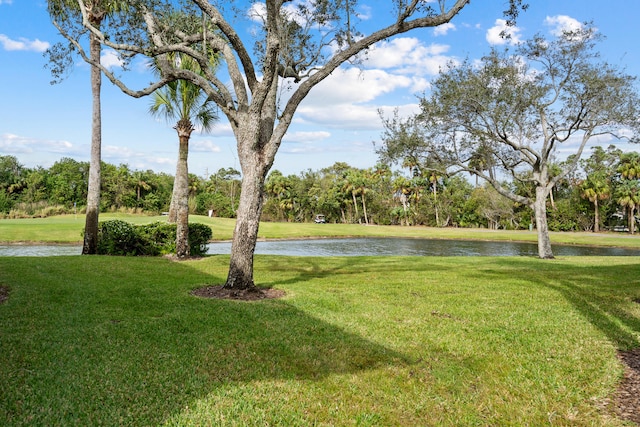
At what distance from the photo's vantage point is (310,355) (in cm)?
475

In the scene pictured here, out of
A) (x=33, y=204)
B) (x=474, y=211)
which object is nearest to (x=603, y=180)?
(x=474, y=211)

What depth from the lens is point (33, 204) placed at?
1932 inches

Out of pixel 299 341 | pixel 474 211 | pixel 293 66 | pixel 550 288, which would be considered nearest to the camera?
pixel 299 341

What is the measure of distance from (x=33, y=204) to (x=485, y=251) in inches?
2000

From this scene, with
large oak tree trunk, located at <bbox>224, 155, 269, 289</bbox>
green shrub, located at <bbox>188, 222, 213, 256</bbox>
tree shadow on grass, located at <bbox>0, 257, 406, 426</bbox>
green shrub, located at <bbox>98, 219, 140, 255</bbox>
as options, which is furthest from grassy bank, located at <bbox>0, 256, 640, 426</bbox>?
green shrub, located at <bbox>188, 222, 213, 256</bbox>

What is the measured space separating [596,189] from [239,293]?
46684mm

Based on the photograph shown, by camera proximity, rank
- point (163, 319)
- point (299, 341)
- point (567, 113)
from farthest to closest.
Answer: point (567, 113)
point (163, 319)
point (299, 341)

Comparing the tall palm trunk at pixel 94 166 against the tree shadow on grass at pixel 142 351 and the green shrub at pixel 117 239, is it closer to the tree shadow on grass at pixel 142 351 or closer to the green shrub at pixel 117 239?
the green shrub at pixel 117 239

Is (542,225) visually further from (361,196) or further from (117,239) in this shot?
(361,196)

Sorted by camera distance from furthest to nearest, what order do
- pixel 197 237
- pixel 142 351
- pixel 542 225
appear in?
1. pixel 542 225
2. pixel 197 237
3. pixel 142 351

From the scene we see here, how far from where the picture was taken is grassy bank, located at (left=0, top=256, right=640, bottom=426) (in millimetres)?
3488

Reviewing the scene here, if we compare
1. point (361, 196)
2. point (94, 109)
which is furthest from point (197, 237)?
point (361, 196)

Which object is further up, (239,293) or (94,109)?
(94,109)

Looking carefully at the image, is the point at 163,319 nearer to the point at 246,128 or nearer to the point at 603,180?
the point at 246,128
